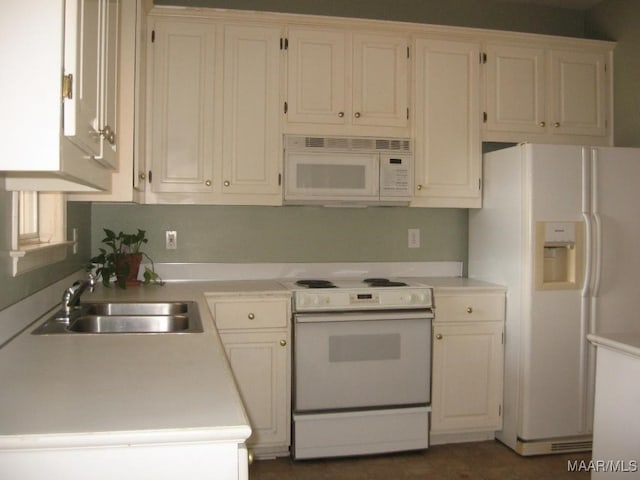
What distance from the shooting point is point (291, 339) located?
2.96m

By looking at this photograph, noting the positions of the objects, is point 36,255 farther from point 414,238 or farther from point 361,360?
point 414,238

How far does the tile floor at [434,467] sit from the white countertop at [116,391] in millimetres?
1419

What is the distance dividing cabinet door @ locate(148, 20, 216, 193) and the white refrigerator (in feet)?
5.66

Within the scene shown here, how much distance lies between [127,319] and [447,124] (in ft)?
7.07

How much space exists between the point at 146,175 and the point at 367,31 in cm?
150

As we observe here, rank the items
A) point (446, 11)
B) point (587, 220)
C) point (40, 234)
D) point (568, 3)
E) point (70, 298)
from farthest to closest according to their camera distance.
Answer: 1. point (568, 3)
2. point (446, 11)
3. point (587, 220)
4. point (40, 234)
5. point (70, 298)

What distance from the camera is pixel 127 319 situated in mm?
2172

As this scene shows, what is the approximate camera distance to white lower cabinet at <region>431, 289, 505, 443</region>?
10.3 feet

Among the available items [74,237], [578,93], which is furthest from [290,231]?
[578,93]

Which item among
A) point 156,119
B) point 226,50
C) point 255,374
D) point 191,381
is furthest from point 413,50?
point 191,381

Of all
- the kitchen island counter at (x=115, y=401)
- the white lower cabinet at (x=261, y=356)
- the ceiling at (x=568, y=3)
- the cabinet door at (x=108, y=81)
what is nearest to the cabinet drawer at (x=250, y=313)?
the white lower cabinet at (x=261, y=356)

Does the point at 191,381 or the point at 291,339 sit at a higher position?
the point at 191,381

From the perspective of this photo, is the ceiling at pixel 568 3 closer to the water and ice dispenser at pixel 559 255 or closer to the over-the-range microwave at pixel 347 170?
the over-the-range microwave at pixel 347 170

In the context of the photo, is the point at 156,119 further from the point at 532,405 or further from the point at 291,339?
the point at 532,405
